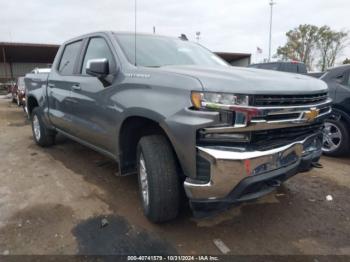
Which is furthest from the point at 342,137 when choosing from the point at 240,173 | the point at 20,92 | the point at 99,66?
the point at 20,92

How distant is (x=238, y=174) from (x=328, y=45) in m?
44.5

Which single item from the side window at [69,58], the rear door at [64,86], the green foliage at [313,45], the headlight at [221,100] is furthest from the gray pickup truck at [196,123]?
the green foliage at [313,45]

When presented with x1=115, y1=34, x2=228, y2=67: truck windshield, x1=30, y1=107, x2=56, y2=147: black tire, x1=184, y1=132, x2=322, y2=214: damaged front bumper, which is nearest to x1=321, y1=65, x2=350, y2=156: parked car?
x1=115, y1=34, x2=228, y2=67: truck windshield

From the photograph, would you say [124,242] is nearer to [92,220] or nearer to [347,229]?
[92,220]

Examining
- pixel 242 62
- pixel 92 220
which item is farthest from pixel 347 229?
pixel 242 62

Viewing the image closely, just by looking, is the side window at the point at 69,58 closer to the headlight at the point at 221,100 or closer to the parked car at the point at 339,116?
the headlight at the point at 221,100

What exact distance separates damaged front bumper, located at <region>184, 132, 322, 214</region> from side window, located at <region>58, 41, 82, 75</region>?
2.92m

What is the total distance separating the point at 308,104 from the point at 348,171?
2.43 m

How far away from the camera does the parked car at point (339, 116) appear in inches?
195

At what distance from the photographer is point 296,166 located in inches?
105

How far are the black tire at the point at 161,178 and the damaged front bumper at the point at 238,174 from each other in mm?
287

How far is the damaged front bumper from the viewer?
2.26 metres

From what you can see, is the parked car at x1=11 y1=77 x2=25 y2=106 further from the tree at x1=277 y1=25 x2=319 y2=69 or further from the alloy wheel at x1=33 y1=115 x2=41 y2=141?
the tree at x1=277 y1=25 x2=319 y2=69

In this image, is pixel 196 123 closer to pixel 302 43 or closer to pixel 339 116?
pixel 339 116
